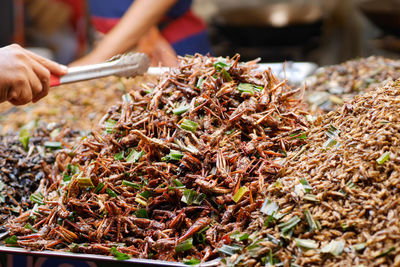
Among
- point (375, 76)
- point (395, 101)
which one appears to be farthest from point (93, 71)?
point (375, 76)

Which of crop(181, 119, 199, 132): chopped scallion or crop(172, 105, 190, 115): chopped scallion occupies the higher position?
crop(172, 105, 190, 115): chopped scallion

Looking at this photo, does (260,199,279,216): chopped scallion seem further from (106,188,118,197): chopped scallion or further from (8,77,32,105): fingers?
(8,77,32,105): fingers

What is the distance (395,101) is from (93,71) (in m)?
0.99

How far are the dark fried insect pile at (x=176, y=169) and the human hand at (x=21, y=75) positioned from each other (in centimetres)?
25

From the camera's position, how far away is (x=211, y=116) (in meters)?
1.32

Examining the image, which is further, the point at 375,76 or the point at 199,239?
the point at 375,76

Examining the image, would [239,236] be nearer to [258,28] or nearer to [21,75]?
[21,75]

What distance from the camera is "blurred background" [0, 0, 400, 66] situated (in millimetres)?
3854

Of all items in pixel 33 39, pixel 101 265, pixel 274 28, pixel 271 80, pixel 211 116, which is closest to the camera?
pixel 101 265

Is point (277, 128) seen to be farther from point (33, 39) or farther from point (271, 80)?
point (33, 39)

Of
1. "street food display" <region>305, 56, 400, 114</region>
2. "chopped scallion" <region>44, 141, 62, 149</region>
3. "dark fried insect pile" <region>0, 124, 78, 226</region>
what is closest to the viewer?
"dark fried insect pile" <region>0, 124, 78, 226</region>

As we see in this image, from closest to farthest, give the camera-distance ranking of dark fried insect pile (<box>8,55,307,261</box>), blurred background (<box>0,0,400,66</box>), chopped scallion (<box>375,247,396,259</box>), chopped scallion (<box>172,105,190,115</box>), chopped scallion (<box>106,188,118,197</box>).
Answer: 1. chopped scallion (<box>375,247,396,259</box>)
2. dark fried insect pile (<box>8,55,307,261</box>)
3. chopped scallion (<box>106,188,118,197</box>)
4. chopped scallion (<box>172,105,190,115</box>)
5. blurred background (<box>0,0,400,66</box>)

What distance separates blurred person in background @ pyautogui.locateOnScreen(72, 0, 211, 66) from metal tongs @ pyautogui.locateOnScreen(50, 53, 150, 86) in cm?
76

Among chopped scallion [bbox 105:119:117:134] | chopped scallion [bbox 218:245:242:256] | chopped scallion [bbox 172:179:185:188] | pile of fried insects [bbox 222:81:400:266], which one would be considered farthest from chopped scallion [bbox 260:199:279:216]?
chopped scallion [bbox 105:119:117:134]
